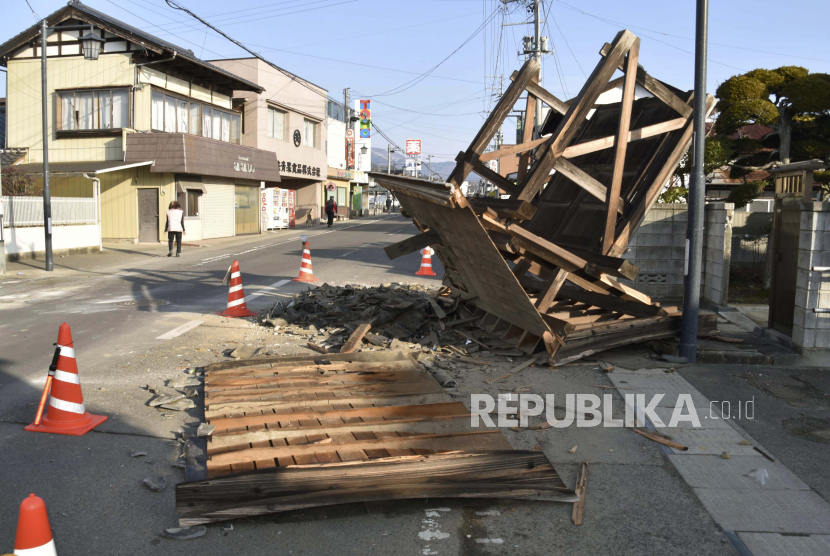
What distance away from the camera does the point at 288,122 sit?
42688 mm

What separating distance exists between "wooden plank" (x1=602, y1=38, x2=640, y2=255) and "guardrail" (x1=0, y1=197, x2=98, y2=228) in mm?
16204

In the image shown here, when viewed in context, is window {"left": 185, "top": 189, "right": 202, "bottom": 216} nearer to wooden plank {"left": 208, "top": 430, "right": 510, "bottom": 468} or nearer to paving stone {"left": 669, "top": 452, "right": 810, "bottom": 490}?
wooden plank {"left": 208, "top": 430, "right": 510, "bottom": 468}

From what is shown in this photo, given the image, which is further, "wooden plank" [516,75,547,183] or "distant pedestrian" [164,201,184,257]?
"distant pedestrian" [164,201,184,257]

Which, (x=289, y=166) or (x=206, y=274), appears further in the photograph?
(x=289, y=166)

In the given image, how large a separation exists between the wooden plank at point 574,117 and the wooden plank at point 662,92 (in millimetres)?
500

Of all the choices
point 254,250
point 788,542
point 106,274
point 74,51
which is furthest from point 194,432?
point 74,51

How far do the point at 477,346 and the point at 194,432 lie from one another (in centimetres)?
372

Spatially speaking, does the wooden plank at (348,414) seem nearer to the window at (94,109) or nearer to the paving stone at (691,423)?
the paving stone at (691,423)

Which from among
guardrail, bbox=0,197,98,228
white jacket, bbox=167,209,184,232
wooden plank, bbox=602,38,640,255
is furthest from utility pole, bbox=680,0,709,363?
guardrail, bbox=0,197,98,228

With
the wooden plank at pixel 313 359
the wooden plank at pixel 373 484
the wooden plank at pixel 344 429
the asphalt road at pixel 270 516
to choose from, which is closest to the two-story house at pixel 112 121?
the asphalt road at pixel 270 516

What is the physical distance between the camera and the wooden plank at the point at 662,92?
741cm

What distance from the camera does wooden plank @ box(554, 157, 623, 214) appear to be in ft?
22.4

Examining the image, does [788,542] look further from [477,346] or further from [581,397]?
[477,346]

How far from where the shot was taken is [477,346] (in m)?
7.87
